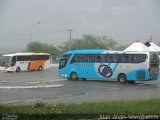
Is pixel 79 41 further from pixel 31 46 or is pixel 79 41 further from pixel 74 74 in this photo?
pixel 74 74

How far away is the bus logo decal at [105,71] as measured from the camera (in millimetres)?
32469

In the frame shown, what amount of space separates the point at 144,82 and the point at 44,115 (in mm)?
23295

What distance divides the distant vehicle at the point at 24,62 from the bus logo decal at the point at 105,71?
69.9ft

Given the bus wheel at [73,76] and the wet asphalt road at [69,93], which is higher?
the bus wheel at [73,76]

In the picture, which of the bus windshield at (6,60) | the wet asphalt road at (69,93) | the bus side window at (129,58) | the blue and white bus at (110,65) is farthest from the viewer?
the bus windshield at (6,60)

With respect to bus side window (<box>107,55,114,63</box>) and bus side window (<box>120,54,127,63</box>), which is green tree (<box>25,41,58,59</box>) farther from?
bus side window (<box>120,54,127,63</box>)

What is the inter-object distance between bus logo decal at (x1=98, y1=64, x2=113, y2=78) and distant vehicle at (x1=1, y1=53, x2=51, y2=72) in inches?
839

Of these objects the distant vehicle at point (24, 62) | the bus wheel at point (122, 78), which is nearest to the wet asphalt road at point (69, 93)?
the bus wheel at point (122, 78)

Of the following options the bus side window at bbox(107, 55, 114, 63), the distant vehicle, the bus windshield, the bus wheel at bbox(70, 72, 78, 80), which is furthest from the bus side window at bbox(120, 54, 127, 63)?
the bus windshield

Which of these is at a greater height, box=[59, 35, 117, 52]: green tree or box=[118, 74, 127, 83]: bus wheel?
box=[59, 35, 117, 52]: green tree

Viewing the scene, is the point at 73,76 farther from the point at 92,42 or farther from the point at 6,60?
the point at 92,42

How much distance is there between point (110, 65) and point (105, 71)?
2.12ft

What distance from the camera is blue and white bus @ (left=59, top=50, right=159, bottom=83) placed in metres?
31.0

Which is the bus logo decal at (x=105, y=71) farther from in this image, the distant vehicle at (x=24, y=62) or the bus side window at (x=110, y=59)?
the distant vehicle at (x=24, y=62)
